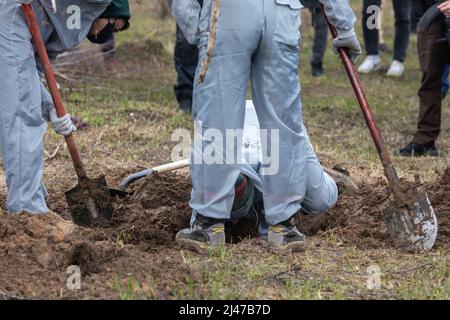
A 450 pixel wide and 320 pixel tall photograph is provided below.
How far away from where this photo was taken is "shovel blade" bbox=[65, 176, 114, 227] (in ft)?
16.4

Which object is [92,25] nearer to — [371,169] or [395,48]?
[371,169]

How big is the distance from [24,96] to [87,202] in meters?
0.69

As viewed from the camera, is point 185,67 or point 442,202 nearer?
point 442,202

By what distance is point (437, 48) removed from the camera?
7.30 meters

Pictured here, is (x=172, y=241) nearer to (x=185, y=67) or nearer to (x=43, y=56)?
(x=43, y=56)

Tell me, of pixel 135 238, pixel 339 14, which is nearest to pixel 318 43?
pixel 339 14

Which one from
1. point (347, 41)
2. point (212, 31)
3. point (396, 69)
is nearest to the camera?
point (212, 31)

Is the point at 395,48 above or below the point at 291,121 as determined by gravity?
below

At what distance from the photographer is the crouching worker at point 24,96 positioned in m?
4.62

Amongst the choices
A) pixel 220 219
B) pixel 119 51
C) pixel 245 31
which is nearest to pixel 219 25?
pixel 245 31

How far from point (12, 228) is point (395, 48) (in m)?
7.73

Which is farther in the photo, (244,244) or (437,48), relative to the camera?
(437,48)

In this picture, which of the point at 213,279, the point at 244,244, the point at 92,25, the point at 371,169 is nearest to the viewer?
the point at 213,279

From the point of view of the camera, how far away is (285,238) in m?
4.76
